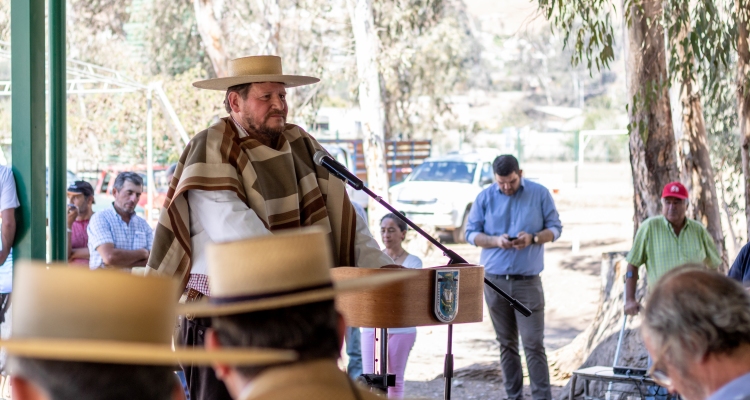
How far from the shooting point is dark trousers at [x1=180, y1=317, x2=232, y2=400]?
161 inches

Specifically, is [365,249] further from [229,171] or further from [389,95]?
[389,95]

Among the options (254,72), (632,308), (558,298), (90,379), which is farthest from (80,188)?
(558,298)

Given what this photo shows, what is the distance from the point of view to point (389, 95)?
2641cm

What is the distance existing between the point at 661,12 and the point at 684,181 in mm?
1791

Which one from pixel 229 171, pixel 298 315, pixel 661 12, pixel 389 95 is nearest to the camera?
A: pixel 298 315

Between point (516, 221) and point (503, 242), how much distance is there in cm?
32

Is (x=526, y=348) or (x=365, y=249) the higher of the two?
(x=365, y=249)

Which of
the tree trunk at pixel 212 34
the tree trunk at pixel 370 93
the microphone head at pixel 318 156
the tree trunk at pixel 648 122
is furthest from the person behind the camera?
the tree trunk at pixel 212 34

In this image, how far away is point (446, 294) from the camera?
3.96m

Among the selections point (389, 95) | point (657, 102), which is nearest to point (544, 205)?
point (657, 102)

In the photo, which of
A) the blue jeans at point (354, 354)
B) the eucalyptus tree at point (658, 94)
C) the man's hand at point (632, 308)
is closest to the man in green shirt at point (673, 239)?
the man's hand at point (632, 308)

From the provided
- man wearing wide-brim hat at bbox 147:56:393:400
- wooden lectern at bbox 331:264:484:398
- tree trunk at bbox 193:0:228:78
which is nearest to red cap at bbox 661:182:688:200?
man wearing wide-brim hat at bbox 147:56:393:400

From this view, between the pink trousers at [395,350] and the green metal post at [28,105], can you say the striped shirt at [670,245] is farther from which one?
the green metal post at [28,105]

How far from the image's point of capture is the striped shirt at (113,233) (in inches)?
283
